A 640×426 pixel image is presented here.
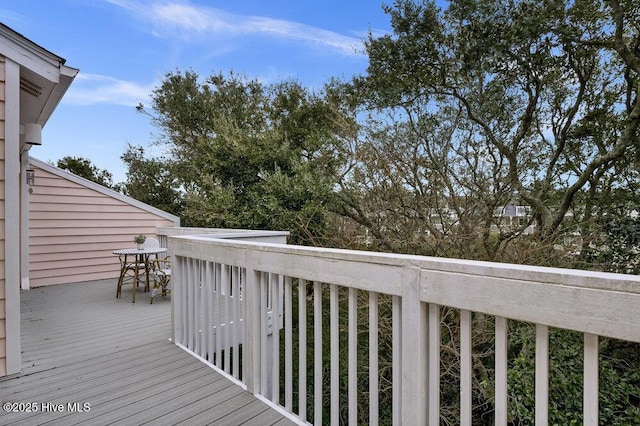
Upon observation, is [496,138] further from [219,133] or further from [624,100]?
[219,133]

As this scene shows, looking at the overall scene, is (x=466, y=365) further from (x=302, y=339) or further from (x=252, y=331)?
(x=252, y=331)

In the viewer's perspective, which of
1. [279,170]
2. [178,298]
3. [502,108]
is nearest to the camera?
[178,298]

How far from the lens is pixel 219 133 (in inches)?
357

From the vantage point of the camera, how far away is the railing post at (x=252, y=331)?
2.34 metres

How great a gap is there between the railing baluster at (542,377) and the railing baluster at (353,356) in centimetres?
80

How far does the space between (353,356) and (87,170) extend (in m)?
17.0

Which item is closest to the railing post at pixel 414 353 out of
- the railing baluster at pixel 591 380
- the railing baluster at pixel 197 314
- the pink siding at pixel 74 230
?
the railing baluster at pixel 591 380

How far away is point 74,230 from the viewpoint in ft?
21.2

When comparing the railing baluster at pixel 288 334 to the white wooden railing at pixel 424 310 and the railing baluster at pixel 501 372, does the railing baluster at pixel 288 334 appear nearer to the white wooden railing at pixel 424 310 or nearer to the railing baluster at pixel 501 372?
the white wooden railing at pixel 424 310

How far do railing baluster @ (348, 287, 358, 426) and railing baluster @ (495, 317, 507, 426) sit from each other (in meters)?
0.67

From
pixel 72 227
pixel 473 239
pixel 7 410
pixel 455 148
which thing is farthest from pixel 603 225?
pixel 72 227

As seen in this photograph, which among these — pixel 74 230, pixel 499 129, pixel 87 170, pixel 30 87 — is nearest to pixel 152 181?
pixel 87 170

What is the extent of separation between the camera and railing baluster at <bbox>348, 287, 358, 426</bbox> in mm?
1775

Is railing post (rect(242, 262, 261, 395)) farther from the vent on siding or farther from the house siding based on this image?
the vent on siding
